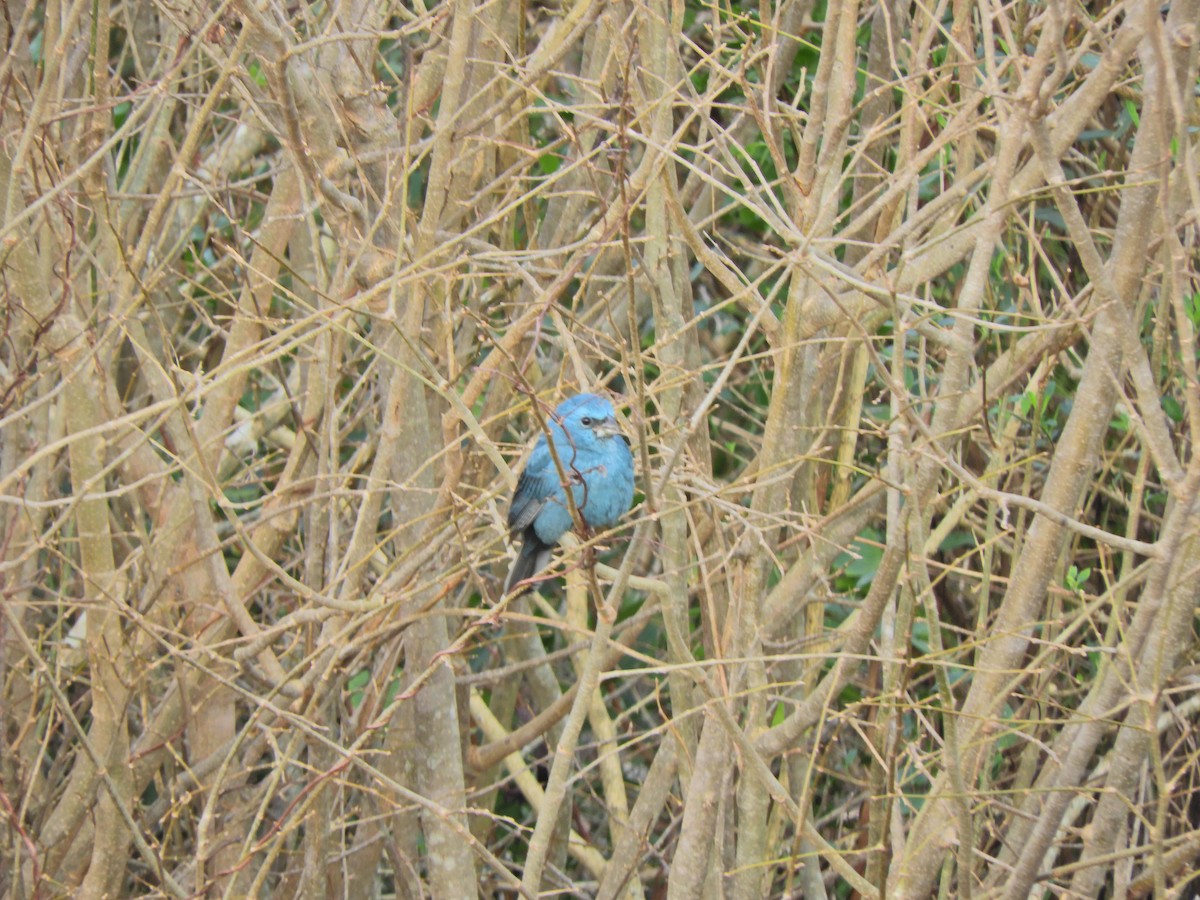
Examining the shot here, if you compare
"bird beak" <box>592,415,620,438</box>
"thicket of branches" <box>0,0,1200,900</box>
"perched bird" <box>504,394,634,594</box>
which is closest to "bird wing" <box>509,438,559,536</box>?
"perched bird" <box>504,394,634,594</box>

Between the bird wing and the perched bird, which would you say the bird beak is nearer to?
the perched bird

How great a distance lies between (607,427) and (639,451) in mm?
1048

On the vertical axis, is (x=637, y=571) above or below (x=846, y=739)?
above

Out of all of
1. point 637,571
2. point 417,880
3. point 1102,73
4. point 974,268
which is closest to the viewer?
point 1102,73

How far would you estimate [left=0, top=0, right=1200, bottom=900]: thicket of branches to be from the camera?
11.6ft

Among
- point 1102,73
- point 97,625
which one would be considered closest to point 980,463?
point 1102,73

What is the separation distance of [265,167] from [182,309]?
3.42 ft

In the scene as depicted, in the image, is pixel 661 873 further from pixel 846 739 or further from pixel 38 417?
pixel 38 417

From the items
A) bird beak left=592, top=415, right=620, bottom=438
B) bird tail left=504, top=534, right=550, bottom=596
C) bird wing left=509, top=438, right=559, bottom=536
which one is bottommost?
bird tail left=504, top=534, right=550, bottom=596

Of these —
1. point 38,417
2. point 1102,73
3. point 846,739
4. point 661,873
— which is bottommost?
point 661,873

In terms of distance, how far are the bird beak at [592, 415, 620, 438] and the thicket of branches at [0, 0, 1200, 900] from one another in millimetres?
166

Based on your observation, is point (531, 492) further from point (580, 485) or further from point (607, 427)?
point (607, 427)

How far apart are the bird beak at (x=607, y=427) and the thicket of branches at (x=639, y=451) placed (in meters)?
0.17

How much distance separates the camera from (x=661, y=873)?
5.91 meters
